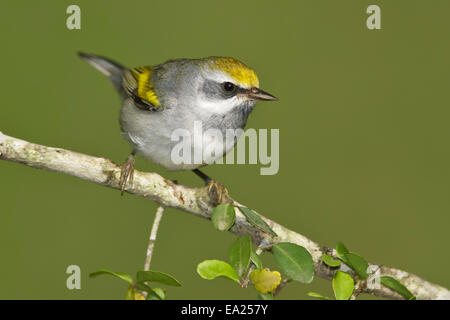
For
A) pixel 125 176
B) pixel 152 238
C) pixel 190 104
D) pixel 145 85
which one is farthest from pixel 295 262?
pixel 145 85

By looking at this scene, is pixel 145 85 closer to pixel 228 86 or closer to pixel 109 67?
pixel 228 86

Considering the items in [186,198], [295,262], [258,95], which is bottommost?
[295,262]

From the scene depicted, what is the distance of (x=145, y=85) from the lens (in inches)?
154

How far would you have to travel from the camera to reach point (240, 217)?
112 inches

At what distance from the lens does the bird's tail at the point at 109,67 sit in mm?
4645

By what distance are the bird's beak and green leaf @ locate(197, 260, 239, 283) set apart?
1.57 m

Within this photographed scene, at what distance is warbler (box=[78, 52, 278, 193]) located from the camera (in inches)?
135

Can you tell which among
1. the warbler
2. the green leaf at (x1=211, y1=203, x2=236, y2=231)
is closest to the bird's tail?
the warbler

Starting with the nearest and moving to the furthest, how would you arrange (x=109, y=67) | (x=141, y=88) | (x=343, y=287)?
(x=343, y=287) → (x=141, y=88) → (x=109, y=67)

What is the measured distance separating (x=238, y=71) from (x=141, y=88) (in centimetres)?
83

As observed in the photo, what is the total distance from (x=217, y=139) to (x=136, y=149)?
594mm

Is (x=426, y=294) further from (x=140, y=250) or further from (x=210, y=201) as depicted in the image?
(x=140, y=250)
